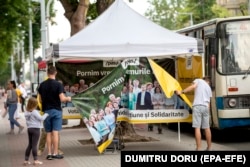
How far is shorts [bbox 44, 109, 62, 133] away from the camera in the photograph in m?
10.7

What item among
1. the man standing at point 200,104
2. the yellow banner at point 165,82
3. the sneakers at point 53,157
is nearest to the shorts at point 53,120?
the sneakers at point 53,157

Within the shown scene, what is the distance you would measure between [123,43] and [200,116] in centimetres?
215

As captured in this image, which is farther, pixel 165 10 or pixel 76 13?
pixel 165 10

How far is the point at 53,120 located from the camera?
10.8 metres

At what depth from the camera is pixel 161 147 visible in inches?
513

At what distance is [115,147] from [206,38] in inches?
158

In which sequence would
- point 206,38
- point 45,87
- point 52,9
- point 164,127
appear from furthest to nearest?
point 52,9, point 164,127, point 206,38, point 45,87

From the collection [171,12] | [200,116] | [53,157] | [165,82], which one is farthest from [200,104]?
[171,12]

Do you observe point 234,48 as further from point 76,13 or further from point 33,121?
point 76,13

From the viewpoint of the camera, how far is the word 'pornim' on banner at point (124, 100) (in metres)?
11.5

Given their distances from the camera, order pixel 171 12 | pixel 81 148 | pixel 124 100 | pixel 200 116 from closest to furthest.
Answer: pixel 200 116, pixel 124 100, pixel 81 148, pixel 171 12

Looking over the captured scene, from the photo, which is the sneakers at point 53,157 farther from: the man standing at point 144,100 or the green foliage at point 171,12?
the green foliage at point 171,12

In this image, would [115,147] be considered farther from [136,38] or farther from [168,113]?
[136,38]

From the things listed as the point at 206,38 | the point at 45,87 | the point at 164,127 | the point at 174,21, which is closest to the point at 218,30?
the point at 206,38
